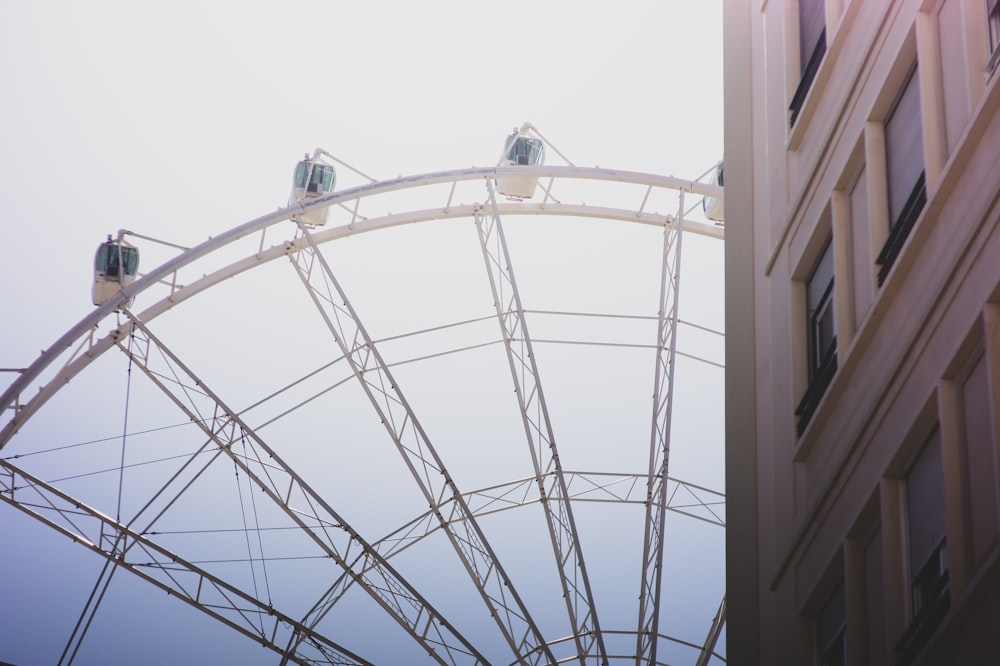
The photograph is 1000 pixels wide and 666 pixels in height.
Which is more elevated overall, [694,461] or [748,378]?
[694,461]

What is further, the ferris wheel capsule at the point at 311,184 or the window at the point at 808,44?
the ferris wheel capsule at the point at 311,184

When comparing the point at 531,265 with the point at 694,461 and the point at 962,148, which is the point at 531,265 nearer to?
the point at 694,461

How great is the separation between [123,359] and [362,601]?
653 inches

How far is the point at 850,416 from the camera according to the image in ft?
42.2

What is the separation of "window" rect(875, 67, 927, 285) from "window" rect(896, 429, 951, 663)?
6.53 feet

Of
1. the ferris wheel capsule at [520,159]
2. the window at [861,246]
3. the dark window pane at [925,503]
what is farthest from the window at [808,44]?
the ferris wheel capsule at [520,159]

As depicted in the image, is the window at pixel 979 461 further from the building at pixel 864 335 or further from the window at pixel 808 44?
the window at pixel 808 44

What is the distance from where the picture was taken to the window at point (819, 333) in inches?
544

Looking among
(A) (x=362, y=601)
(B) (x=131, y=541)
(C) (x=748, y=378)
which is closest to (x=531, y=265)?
(A) (x=362, y=601)

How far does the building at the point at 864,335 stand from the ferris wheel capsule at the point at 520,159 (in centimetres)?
1267

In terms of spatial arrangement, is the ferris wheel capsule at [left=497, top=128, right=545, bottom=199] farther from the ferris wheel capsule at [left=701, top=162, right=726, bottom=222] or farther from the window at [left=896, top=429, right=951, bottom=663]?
the window at [left=896, top=429, right=951, bottom=663]

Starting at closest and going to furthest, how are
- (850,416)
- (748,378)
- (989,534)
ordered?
(989,534), (850,416), (748,378)

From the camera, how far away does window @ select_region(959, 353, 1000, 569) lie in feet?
32.0

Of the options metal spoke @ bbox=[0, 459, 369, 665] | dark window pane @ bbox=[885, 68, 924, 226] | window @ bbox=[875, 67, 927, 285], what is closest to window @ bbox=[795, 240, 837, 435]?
window @ bbox=[875, 67, 927, 285]
